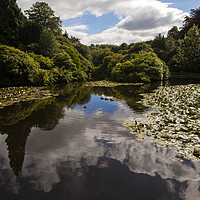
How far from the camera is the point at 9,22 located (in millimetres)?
23031

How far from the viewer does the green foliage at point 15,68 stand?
14336mm

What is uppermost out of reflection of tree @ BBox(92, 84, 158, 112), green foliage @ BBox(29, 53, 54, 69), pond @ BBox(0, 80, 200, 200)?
green foliage @ BBox(29, 53, 54, 69)

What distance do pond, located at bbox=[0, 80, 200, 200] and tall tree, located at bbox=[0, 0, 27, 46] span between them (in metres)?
22.5

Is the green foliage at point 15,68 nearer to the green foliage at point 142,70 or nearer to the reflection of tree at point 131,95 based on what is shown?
the reflection of tree at point 131,95

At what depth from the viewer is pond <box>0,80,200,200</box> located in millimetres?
2760

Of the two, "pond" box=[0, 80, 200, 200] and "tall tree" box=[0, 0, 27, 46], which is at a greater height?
"tall tree" box=[0, 0, 27, 46]

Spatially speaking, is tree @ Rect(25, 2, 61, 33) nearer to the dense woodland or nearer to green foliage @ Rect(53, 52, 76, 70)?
the dense woodland

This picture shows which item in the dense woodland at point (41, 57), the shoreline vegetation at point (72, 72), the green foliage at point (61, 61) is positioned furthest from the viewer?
the green foliage at point (61, 61)

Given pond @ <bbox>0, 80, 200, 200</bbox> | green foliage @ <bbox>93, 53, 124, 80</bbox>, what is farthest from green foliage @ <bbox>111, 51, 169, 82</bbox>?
pond @ <bbox>0, 80, 200, 200</bbox>

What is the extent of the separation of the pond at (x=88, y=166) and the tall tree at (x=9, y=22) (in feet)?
73.7

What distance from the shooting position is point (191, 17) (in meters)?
41.0

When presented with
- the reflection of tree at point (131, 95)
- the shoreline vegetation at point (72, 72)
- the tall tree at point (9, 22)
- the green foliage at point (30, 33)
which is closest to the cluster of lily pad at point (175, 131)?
A: the shoreline vegetation at point (72, 72)

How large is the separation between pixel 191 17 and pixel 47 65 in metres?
43.0

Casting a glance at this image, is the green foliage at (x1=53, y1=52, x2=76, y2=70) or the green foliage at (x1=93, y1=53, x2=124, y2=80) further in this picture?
the green foliage at (x1=93, y1=53, x2=124, y2=80)
